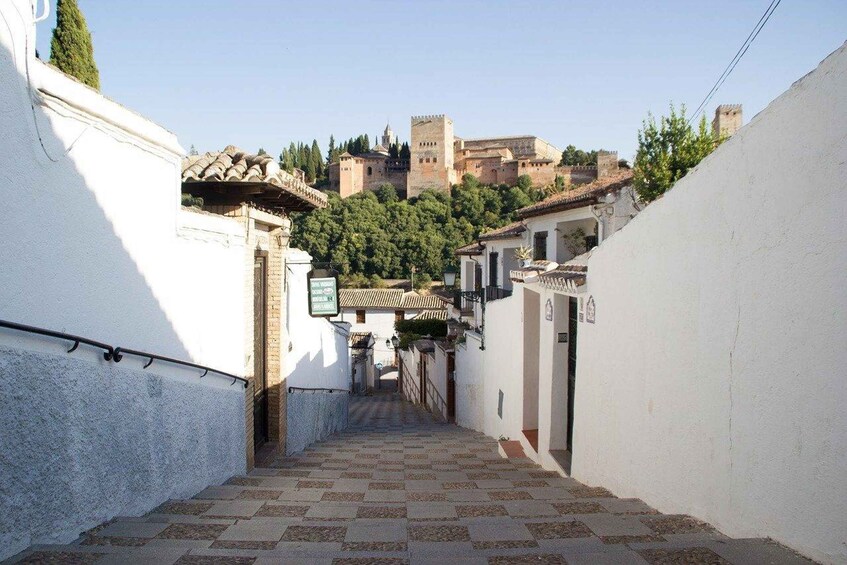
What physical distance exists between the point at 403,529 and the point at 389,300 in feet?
134

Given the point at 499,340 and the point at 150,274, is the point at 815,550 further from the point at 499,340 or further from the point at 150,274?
the point at 499,340

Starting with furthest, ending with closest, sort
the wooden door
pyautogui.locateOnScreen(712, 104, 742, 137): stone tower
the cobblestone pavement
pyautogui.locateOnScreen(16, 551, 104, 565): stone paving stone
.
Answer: pyautogui.locateOnScreen(712, 104, 742, 137): stone tower, the wooden door, the cobblestone pavement, pyautogui.locateOnScreen(16, 551, 104, 565): stone paving stone

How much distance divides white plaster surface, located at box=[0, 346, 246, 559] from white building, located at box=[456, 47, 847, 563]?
3.33m

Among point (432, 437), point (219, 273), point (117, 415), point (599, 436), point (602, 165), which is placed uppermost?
point (602, 165)

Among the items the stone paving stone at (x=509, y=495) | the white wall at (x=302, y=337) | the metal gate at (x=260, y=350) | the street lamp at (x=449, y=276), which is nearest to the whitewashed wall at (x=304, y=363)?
the white wall at (x=302, y=337)

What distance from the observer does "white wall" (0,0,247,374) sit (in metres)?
3.45

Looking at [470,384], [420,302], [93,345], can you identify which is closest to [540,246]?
[470,384]

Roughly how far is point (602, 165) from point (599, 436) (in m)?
51.5

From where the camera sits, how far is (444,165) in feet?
264

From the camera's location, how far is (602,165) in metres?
55.0

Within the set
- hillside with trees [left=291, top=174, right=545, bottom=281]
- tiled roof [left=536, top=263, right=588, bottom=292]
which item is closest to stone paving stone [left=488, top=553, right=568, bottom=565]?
tiled roof [left=536, top=263, right=588, bottom=292]

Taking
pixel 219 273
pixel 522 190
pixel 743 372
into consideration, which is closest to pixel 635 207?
pixel 219 273

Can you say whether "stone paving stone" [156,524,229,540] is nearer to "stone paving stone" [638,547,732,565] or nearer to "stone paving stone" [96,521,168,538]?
"stone paving stone" [96,521,168,538]

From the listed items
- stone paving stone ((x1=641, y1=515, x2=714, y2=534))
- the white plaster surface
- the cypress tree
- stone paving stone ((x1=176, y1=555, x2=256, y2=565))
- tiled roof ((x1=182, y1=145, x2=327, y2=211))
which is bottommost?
stone paving stone ((x1=641, y1=515, x2=714, y2=534))
